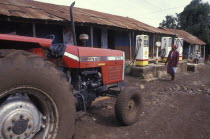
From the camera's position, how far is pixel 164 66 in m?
9.10

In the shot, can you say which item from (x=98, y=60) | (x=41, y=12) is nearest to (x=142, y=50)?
(x=41, y=12)

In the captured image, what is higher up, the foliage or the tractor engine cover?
the foliage

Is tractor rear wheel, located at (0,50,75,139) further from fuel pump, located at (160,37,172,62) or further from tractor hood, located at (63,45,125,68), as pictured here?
fuel pump, located at (160,37,172,62)

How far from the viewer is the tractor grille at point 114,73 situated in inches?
130

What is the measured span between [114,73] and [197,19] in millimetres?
26321

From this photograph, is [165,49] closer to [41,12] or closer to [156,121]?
[41,12]

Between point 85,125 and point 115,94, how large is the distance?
2.74ft

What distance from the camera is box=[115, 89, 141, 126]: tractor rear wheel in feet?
9.57

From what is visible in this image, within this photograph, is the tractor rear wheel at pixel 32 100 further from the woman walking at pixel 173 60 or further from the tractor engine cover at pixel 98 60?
the woman walking at pixel 173 60

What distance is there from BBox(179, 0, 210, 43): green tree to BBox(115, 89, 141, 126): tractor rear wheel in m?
25.5

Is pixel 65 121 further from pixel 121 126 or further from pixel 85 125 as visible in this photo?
pixel 121 126

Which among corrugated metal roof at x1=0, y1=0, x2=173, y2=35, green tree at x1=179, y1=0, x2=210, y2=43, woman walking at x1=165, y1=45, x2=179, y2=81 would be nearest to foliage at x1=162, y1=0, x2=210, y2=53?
green tree at x1=179, y1=0, x2=210, y2=43

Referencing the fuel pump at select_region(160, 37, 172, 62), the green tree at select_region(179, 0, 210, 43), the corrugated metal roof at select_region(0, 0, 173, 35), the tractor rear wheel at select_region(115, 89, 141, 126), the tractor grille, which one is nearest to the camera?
the tractor rear wheel at select_region(115, 89, 141, 126)

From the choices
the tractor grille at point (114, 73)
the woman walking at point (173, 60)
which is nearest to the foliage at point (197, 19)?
the woman walking at point (173, 60)
